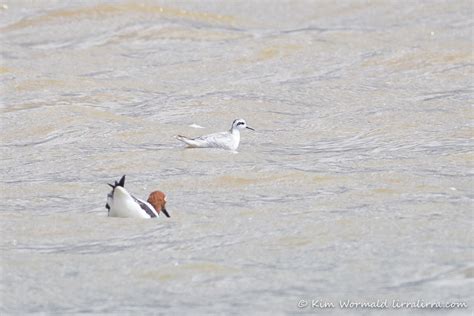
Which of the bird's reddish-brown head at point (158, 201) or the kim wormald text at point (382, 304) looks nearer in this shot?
the kim wormald text at point (382, 304)

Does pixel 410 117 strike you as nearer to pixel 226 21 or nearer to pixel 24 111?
pixel 24 111

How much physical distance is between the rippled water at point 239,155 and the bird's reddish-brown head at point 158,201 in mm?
216

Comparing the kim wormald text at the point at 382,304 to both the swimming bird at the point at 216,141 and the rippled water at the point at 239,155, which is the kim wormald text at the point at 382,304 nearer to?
the rippled water at the point at 239,155

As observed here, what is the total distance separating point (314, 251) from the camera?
9844 mm

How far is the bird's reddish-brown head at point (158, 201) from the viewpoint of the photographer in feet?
36.6

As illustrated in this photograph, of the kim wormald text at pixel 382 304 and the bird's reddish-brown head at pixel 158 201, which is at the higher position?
the bird's reddish-brown head at pixel 158 201

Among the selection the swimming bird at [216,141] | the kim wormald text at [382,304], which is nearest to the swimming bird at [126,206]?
the kim wormald text at [382,304]

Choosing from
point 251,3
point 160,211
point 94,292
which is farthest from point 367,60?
point 94,292

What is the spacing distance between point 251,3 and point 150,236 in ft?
56.3

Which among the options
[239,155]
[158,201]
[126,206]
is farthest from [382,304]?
[239,155]

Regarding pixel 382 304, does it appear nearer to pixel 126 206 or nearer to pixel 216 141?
pixel 126 206

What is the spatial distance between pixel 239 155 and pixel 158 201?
310 centimetres

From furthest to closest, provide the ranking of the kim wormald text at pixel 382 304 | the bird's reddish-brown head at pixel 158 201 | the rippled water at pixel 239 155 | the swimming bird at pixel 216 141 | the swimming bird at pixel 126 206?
1. the swimming bird at pixel 216 141
2. the bird's reddish-brown head at pixel 158 201
3. the swimming bird at pixel 126 206
4. the rippled water at pixel 239 155
5. the kim wormald text at pixel 382 304

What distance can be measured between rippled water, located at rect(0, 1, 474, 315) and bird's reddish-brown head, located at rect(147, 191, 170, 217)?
22 centimetres
